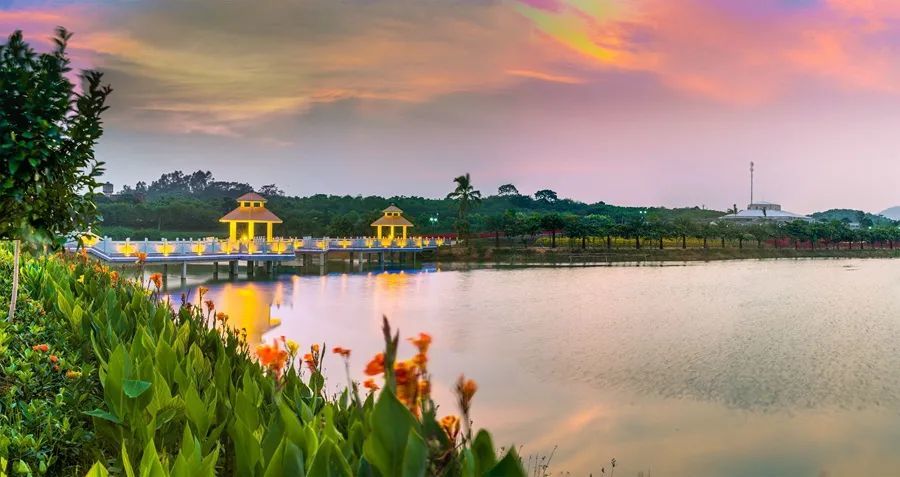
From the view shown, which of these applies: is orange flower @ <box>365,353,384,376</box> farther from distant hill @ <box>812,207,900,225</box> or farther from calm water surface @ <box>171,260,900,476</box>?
distant hill @ <box>812,207,900,225</box>

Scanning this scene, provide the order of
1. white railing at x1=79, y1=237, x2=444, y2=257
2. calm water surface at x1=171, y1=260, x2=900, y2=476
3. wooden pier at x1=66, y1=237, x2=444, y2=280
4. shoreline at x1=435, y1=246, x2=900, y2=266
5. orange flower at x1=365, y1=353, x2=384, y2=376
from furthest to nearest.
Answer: shoreline at x1=435, y1=246, x2=900, y2=266 → white railing at x1=79, y1=237, x2=444, y2=257 → wooden pier at x1=66, y1=237, x2=444, y2=280 → calm water surface at x1=171, y1=260, x2=900, y2=476 → orange flower at x1=365, y1=353, x2=384, y2=376

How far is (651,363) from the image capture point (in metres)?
11.0

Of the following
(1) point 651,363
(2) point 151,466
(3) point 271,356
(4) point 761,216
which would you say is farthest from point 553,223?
(2) point 151,466

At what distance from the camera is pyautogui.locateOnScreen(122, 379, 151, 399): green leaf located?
2451 mm

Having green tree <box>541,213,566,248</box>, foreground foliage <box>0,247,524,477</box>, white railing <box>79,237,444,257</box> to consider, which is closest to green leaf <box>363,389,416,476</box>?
foreground foliage <box>0,247,524,477</box>

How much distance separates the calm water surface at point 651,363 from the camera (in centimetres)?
669

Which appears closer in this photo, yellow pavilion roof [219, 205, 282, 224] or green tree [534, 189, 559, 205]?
yellow pavilion roof [219, 205, 282, 224]

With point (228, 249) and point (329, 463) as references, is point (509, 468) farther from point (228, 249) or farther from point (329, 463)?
point (228, 249)

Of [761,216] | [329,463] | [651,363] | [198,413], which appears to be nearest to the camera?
[329,463]

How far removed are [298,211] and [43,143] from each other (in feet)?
181

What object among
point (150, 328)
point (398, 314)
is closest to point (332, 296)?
point (398, 314)

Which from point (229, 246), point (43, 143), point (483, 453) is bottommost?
point (483, 453)

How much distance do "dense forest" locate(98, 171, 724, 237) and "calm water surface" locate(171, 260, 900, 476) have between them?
2654 centimetres

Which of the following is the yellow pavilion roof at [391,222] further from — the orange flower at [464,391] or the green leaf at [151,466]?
the orange flower at [464,391]
